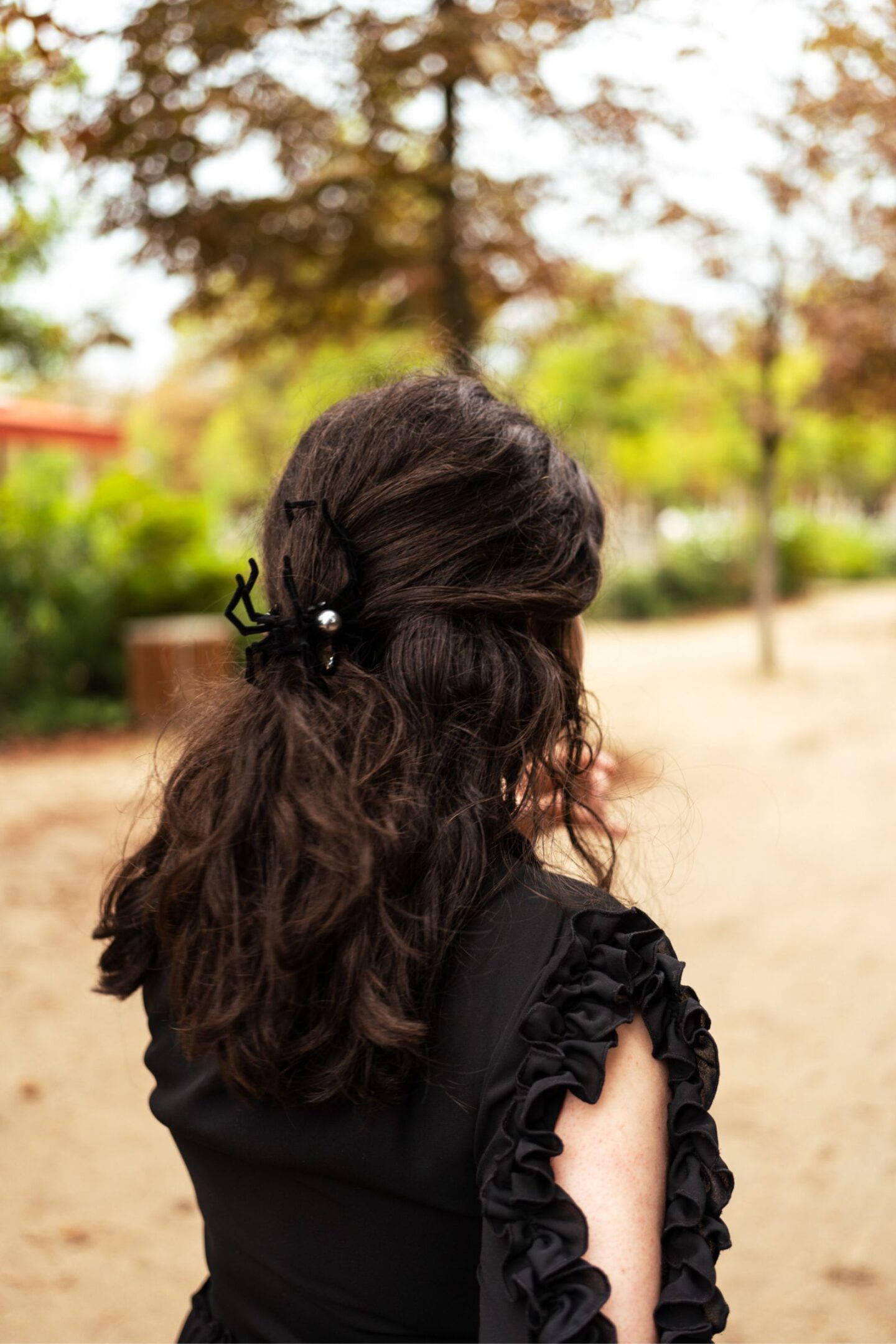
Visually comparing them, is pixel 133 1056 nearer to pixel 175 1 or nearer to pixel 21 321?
pixel 175 1

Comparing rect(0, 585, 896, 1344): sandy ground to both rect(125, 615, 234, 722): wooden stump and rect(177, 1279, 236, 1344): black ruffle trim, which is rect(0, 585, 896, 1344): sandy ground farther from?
rect(177, 1279, 236, 1344): black ruffle trim

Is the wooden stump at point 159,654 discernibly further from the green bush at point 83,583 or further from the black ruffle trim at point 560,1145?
the black ruffle trim at point 560,1145

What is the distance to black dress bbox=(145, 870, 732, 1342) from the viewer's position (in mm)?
946

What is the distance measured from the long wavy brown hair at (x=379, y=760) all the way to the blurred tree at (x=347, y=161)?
2871 millimetres

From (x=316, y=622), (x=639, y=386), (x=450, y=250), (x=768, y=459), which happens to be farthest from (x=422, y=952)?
(x=639, y=386)

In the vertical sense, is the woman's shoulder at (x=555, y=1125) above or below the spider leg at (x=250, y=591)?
below

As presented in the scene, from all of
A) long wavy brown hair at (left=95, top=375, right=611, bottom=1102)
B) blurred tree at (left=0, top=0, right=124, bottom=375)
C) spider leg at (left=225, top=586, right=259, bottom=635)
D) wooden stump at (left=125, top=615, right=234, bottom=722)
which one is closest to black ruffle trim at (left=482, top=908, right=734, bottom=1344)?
long wavy brown hair at (left=95, top=375, right=611, bottom=1102)

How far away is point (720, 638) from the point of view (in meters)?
14.7

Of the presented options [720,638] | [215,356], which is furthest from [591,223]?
[720,638]

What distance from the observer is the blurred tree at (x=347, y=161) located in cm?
455

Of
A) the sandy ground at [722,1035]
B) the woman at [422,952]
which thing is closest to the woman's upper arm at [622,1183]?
the woman at [422,952]

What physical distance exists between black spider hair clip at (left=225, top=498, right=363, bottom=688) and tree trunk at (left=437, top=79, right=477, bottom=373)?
5405 millimetres

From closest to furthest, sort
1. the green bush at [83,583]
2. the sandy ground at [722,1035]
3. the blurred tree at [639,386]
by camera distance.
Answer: the sandy ground at [722,1035] < the blurred tree at [639,386] < the green bush at [83,583]

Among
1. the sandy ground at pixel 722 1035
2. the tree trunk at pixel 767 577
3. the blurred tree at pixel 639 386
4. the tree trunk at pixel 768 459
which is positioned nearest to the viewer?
the sandy ground at pixel 722 1035
